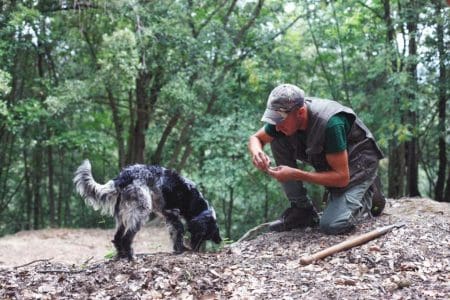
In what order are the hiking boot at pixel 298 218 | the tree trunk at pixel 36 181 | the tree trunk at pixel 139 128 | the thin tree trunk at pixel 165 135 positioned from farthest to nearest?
the tree trunk at pixel 36 181
the tree trunk at pixel 139 128
the thin tree trunk at pixel 165 135
the hiking boot at pixel 298 218

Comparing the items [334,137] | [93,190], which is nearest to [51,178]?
[93,190]

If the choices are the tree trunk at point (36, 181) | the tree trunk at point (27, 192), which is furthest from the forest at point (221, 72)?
the tree trunk at point (27, 192)

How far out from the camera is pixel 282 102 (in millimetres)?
4141

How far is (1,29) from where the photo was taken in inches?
370

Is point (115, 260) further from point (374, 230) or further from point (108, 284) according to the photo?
point (374, 230)

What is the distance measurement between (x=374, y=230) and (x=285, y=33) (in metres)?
8.63

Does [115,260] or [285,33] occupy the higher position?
[285,33]

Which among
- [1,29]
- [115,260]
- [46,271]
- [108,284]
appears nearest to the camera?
[108,284]

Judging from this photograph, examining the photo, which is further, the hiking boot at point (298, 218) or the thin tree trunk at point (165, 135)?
the thin tree trunk at point (165, 135)

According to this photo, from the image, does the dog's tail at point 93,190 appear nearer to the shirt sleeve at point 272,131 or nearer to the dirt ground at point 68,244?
the shirt sleeve at point 272,131

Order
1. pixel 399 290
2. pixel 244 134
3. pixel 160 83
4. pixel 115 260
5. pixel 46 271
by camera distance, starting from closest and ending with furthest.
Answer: pixel 399 290 → pixel 46 271 → pixel 115 260 → pixel 244 134 → pixel 160 83

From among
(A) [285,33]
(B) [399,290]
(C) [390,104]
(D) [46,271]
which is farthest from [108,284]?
(A) [285,33]

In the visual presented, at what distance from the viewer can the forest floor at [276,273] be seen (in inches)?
128

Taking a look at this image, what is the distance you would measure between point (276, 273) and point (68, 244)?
27.4 feet
